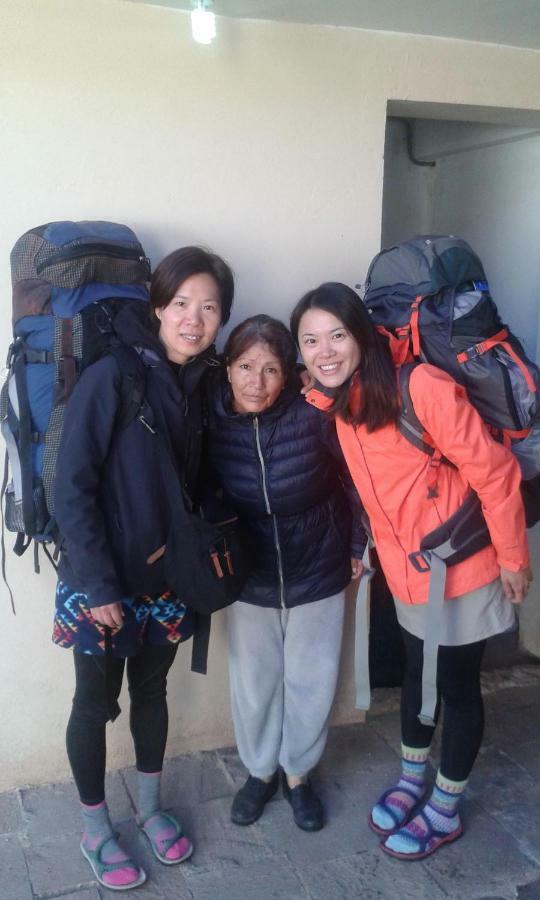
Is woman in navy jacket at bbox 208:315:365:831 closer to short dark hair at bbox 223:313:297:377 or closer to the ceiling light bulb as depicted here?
short dark hair at bbox 223:313:297:377

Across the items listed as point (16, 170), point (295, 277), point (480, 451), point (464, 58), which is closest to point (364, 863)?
point (480, 451)

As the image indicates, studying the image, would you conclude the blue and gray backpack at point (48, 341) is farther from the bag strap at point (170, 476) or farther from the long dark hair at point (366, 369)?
the long dark hair at point (366, 369)

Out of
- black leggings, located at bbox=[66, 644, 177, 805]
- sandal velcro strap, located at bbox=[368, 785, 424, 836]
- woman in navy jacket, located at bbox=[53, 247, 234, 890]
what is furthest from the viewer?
sandal velcro strap, located at bbox=[368, 785, 424, 836]

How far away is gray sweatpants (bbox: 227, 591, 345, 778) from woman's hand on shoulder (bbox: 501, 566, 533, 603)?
0.62 m

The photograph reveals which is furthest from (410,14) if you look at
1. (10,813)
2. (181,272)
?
(10,813)

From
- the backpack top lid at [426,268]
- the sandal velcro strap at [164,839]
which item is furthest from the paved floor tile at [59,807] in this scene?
the backpack top lid at [426,268]

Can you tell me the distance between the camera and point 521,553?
8.04 ft

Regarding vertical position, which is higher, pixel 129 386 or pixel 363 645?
pixel 129 386

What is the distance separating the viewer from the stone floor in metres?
2.62

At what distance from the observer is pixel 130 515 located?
7.80 ft

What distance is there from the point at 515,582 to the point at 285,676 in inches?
35.6

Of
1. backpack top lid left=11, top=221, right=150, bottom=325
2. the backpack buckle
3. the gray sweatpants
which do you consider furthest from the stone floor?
backpack top lid left=11, top=221, right=150, bottom=325

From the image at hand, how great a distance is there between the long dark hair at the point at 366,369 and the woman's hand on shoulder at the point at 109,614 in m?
0.87

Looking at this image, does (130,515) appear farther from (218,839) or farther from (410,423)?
(218,839)
